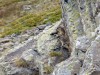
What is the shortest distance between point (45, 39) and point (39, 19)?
17506 mm

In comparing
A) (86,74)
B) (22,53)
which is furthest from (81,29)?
(22,53)

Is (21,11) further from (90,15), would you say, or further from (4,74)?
(90,15)

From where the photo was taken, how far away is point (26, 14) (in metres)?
49.5

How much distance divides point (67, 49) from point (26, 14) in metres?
28.4

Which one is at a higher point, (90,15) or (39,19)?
(90,15)

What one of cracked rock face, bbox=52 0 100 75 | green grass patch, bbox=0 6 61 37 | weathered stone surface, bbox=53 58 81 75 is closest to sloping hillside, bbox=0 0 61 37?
green grass patch, bbox=0 6 61 37

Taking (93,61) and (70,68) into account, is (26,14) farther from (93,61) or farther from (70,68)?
(93,61)

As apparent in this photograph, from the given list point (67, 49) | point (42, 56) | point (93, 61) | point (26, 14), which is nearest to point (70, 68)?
point (93, 61)

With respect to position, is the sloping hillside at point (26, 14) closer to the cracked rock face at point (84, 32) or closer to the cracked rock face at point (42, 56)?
the cracked rock face at point (42, 56)

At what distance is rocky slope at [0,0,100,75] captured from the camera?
14.5 m

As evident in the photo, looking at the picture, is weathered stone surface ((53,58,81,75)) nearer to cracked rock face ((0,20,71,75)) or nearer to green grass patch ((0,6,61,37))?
cracked rock face ((0,20,71,75))

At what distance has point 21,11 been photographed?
5406cm

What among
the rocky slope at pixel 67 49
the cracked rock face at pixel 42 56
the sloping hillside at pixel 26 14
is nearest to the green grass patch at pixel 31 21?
the sloping hillside at pixel 26 14

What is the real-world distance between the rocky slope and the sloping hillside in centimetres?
1197
